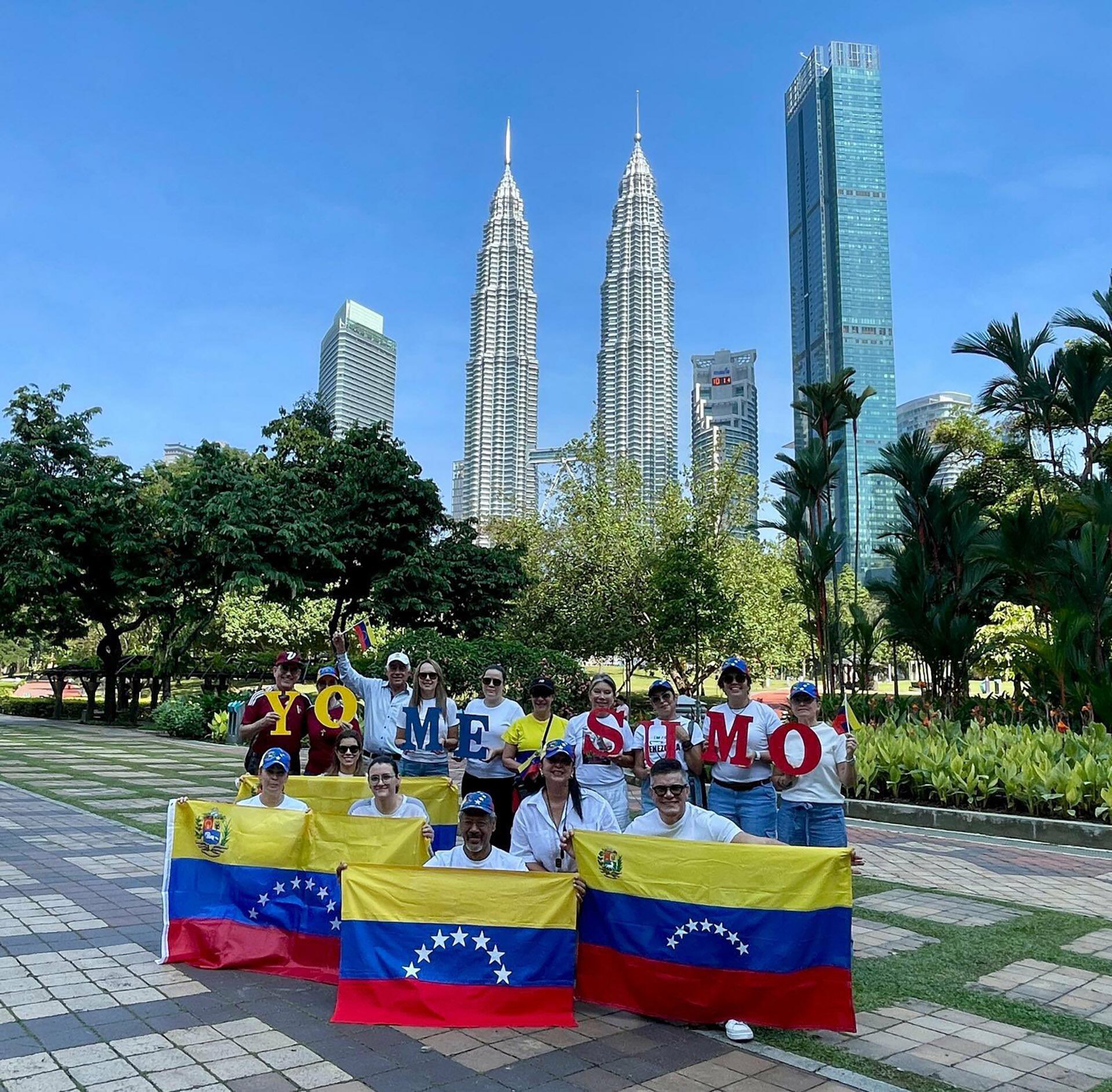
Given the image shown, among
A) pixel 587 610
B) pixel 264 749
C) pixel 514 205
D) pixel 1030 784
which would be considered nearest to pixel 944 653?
pixel 1030 784

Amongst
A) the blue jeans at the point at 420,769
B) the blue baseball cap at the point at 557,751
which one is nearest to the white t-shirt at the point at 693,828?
the blue baseball cap at the point at 557,751

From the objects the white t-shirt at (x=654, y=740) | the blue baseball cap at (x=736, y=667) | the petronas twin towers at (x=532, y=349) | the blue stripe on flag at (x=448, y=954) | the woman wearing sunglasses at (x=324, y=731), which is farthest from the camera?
the petronas twin towers at (x=532, y=349)

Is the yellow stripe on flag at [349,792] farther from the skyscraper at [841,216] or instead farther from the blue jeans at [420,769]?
the skyscraper at [841,216]

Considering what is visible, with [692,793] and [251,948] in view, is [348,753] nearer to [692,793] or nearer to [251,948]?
[251,948]

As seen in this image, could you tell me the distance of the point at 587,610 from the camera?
2906 cm

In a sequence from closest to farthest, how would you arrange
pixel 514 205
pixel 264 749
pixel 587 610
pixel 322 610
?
pixel 264 749
pixel 322 610
pixel 587 610
pixel 514 205

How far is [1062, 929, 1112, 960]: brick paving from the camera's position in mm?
6121

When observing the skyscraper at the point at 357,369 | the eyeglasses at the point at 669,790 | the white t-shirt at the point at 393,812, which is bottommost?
the white t-shirt at the point at 393,812

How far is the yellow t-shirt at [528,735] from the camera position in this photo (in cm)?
666

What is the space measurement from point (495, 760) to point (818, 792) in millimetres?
2313

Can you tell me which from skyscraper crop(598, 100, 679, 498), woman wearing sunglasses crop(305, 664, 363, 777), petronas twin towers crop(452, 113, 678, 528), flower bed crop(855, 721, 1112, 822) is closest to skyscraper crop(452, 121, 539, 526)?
petronas twin towers crop(452, 113, 678, 528)

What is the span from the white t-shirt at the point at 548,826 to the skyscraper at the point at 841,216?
116 metres

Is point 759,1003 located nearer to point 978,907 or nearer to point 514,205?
point 978,907

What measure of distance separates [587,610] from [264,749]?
21.3m
